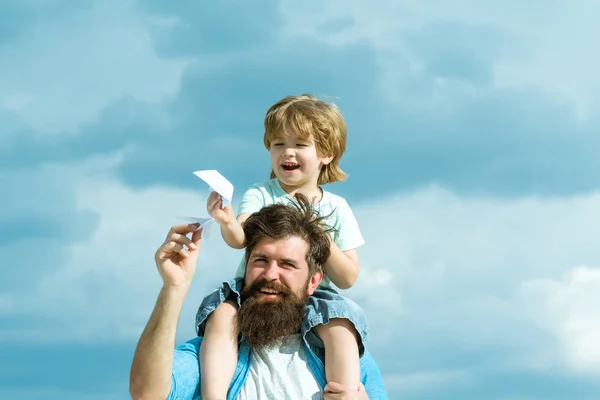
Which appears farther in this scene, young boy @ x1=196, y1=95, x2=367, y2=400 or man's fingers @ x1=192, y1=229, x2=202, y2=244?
young boy @ x1=196, y1=95, x2=367, y2=400

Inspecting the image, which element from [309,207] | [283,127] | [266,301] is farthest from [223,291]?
[283,127]

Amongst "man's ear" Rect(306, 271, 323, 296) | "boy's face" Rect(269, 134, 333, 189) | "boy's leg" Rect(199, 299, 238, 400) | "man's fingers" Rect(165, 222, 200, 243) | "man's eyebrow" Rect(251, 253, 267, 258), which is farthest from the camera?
"boy's face" Rect(269, 134, 333, 189)

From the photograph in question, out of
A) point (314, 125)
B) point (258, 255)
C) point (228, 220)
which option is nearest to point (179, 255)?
point (228, 220)

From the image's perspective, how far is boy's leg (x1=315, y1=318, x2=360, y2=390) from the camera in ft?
22.5

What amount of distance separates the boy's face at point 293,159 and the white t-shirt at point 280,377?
1.56 m

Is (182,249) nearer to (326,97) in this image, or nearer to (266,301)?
(266,301)

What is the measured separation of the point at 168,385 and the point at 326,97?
11.4ft

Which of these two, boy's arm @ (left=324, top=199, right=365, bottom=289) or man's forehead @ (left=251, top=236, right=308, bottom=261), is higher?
boy's arm @ (left=324, top=199, right=365, bottom=289)

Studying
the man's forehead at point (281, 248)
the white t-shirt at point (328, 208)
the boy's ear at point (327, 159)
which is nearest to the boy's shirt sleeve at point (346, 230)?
the white t-shirt at point (328, 208)

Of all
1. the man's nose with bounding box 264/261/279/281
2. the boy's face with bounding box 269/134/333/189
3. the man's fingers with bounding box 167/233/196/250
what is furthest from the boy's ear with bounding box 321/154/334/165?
the man's fingers with bounding box 167/233/196/250

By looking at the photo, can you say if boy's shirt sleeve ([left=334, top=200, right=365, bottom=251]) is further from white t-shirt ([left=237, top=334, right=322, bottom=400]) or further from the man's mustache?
white t-shirt ([left=237, top=334, right=322, bottom=400])

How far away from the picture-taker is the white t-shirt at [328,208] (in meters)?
7.96

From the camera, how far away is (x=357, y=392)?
688cm

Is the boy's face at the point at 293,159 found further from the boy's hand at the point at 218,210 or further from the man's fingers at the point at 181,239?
the man's fingers at the point at 181,239
